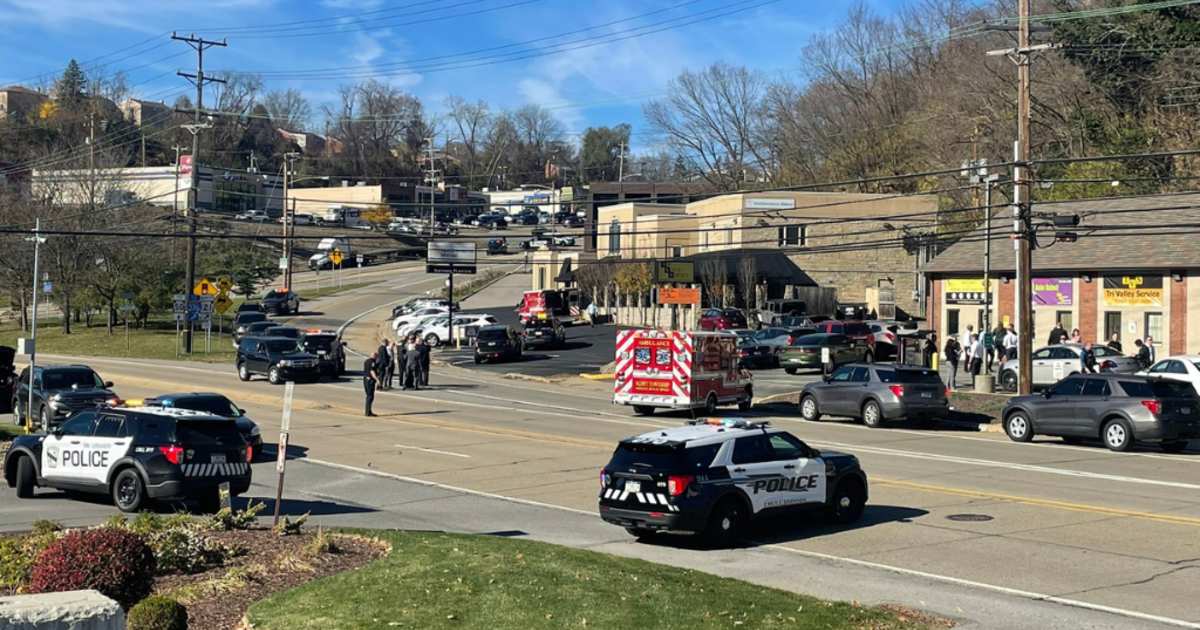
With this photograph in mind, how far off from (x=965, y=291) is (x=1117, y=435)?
26.7 m

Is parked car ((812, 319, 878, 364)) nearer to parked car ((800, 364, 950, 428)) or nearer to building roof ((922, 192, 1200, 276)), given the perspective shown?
building roof ((922, 192, 1200, 276))

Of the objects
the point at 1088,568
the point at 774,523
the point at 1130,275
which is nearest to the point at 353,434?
the point at 774,523

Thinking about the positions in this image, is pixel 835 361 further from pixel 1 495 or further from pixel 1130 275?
pixel 1 495

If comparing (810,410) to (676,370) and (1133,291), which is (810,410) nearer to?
(676,370)

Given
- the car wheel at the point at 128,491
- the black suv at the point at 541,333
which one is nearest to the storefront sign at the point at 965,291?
the black suv at the point at 541,333

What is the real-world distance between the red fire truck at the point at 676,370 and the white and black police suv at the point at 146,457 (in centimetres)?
1598

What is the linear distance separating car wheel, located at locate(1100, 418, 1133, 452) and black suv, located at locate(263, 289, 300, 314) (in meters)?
59.6

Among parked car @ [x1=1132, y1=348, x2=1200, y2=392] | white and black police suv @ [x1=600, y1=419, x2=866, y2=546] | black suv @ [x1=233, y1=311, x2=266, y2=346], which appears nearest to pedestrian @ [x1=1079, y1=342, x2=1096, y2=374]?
parked car @ [x1=1132, y1=348, x2=1200, y2=392]

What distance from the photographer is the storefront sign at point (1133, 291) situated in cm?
4356

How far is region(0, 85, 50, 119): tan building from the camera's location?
514 feet

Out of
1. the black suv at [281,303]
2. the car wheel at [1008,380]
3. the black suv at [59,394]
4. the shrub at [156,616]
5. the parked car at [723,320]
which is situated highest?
the black suv at [281,303]

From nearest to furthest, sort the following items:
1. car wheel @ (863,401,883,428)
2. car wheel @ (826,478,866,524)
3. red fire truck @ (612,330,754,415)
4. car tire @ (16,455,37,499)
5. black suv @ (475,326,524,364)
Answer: car wheel @ (826,478,866,524) < car tire @ (16,455,37,499) < car wheel @ (863,401,883,428) < red fire truck @ (612,330,754,415) < black suv @ (475,326,524,364)

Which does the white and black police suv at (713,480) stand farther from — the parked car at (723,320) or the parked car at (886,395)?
the parked car at (723,320)

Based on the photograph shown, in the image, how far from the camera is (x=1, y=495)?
60.9 feet
